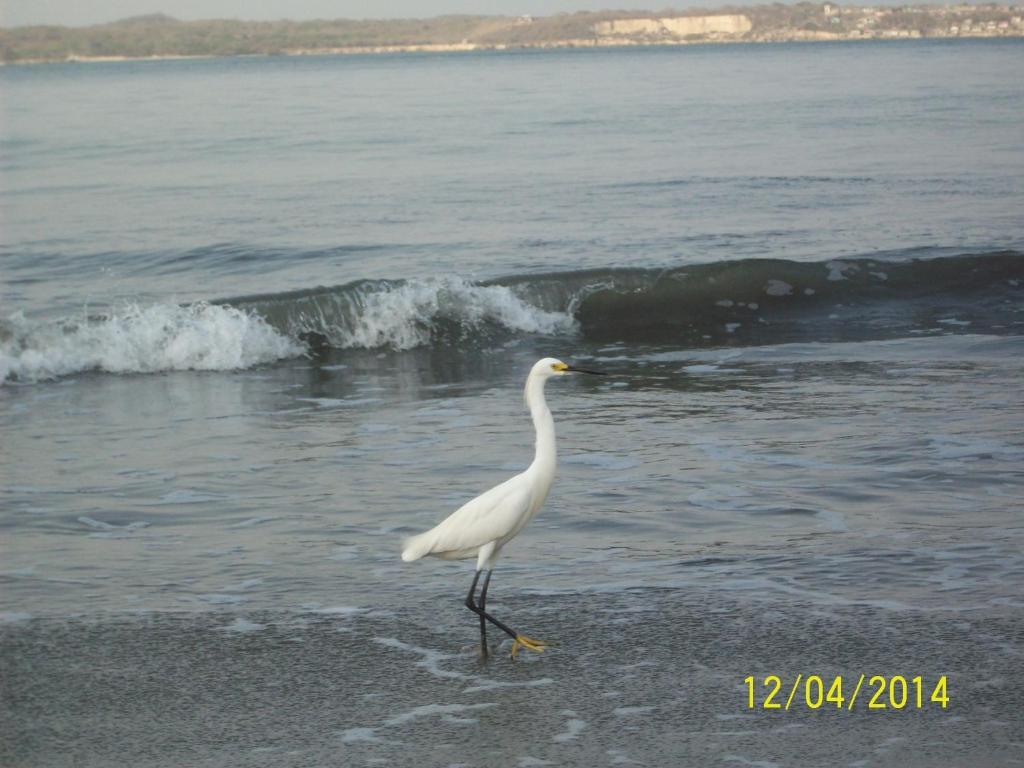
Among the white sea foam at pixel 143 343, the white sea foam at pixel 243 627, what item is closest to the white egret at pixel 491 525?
the white sea foam at pixel 243 627

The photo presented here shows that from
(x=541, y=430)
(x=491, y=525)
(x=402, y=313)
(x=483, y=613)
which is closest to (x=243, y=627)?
(x=483, y=613)

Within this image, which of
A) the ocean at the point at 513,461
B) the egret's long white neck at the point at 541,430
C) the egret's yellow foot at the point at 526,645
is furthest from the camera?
the egret's long white neck at the point at 541,430

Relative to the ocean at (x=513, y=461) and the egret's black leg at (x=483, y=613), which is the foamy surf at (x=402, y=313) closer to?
the ocean at (x=513, y=461)

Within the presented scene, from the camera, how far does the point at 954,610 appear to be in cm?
586

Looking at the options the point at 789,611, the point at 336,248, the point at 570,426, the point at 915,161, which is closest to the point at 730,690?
the point at 789,611

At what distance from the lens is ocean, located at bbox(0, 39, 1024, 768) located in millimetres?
5016

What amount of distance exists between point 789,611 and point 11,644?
3446mm

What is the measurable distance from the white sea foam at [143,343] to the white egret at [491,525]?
8.16 meters

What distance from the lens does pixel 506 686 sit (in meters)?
5.25

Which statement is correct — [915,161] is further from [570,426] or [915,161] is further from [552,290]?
[570,426]

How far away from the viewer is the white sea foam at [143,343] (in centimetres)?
1322
